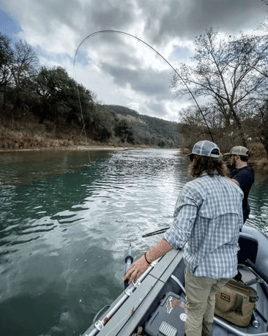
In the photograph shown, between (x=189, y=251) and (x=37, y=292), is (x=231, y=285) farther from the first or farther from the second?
(x=37, y=292)

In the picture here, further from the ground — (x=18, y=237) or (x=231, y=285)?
(x=231, y=285)

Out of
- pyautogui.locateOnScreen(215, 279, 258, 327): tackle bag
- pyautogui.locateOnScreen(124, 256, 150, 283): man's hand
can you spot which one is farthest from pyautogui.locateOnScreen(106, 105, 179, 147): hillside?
pyautogui.locateOnScreen(124, 256, 150, 283): man's hand

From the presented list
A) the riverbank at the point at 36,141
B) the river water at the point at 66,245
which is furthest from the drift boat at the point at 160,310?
the riverbank at the point at 36,141

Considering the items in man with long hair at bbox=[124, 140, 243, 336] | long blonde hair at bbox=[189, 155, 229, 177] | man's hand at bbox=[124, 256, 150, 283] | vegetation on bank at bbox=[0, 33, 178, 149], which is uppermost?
vegetation on bank at bbox=[0, 33, 178, 149]

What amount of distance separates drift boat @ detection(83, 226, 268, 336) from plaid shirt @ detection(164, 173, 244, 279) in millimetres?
821

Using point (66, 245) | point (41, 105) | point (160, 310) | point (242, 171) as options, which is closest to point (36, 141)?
point (41, 105)

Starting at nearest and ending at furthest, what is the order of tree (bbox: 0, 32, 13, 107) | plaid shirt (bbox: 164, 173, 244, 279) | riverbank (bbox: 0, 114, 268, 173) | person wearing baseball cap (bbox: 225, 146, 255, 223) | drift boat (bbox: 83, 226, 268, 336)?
plaid shirt (bbox: 164, 173, 244, 279) → drift boat (bbox: 83, 226, 268, 336) → person wearing baseball cap (bbox: 225, 146, 255, 223) → riverbank (bbox: 0, 114, 268, 173) → tree (bbox: 0, 32, 13, 107)

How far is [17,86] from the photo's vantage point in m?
32.5

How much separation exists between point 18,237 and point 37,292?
2.20 meters

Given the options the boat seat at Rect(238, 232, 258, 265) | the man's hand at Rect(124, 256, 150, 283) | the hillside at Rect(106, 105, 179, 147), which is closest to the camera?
the man's hand at Rect(124, 256, 150, 283)

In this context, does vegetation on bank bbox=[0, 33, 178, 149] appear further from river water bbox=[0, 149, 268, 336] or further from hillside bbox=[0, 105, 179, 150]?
river water bbox=[0, 149, 268, 336]

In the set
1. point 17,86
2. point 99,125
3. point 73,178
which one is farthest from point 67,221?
point 99,125

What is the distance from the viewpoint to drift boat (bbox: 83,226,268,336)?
5.44ft

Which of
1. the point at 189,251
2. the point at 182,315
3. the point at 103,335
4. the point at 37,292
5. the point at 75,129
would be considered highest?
the point at 75,129
